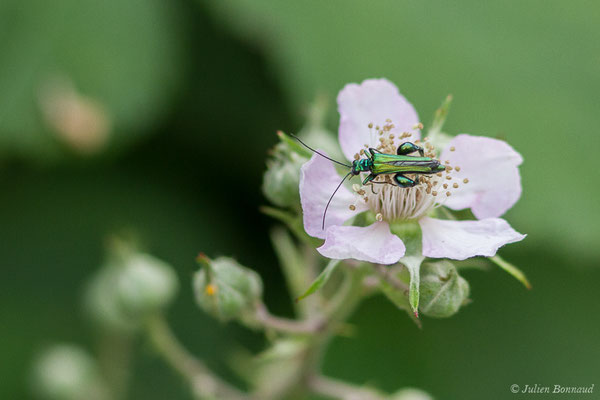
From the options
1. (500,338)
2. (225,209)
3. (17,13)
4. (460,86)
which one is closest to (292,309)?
(225,209)

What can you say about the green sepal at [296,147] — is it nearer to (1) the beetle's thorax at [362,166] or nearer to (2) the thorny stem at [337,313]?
(1) the beetle's thorax at [362,166]

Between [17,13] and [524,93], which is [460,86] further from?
[17,13]

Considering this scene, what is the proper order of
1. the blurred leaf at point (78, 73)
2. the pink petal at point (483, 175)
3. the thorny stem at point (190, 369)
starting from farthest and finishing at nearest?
the blurred leaf at point (78, 73), the thorny stem at point (190, 369), the pink petal at point (483, 175)

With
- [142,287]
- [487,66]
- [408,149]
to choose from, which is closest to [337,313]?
[408,149]

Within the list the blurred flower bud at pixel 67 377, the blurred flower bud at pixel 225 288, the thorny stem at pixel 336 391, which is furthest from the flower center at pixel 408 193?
the blurred flower bud at pixel 67 377

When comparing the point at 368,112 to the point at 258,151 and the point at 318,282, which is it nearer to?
the point at 318,282
